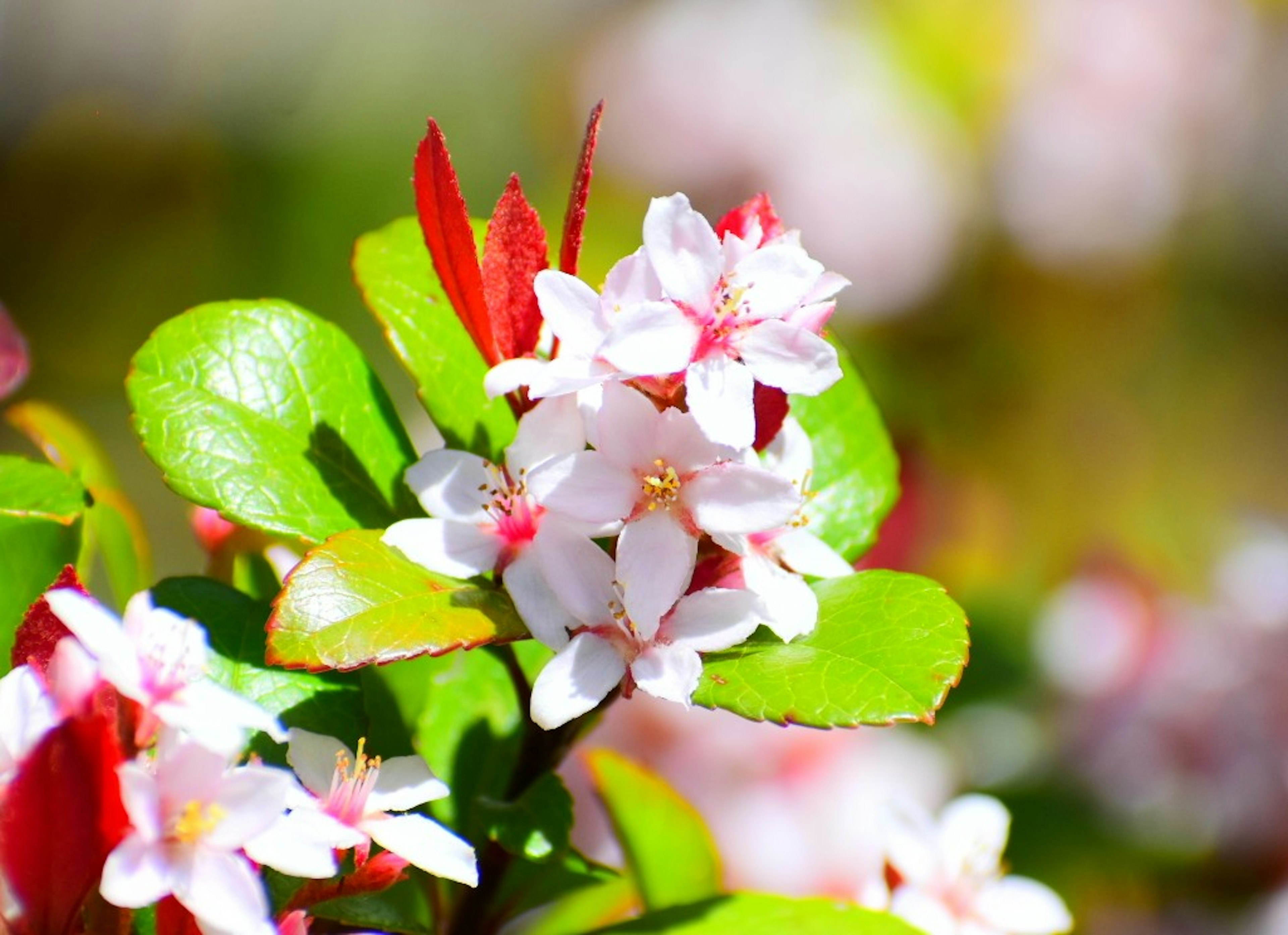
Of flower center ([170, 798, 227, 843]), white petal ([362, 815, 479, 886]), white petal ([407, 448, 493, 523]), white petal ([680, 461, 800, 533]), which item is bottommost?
white petal ([362, 815, 479, 886])

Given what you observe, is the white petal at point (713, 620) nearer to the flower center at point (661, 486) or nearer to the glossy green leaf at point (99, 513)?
the flower center at point (661, 486)

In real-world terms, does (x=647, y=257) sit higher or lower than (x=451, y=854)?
higher

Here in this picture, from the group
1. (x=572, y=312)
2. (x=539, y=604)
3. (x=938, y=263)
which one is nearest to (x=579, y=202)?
(x=572, y=312)

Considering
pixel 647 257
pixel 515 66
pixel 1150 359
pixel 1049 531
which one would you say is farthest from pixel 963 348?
pixel 647 257

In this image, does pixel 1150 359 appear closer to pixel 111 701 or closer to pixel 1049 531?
pixel 1049 531

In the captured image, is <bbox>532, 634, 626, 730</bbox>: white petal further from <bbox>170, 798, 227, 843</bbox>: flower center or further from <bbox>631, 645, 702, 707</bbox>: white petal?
<bbox>170, 798, 227, 843</bbox>: flower center

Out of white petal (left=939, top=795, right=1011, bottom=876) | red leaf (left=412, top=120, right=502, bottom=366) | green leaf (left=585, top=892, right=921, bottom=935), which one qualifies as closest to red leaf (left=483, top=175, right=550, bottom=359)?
red leaf (left=412, top=120, right=502, bottom=366)
